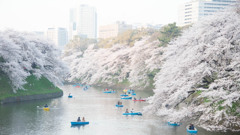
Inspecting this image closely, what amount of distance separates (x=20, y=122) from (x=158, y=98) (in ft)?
50.2

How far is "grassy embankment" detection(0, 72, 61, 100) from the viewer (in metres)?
44.8

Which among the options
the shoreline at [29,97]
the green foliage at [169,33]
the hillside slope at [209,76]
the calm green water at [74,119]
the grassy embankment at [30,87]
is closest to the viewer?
the hillside slope at [209,76]

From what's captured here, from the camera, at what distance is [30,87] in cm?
5091

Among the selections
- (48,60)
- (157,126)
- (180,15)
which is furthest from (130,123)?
(180,15)

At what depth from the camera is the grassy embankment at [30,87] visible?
147 feet

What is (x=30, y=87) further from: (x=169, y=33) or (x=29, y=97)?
(x=169, y=33)

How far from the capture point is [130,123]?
3338 cm

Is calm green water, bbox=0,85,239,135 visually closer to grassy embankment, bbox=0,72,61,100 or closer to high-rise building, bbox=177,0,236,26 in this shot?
grassy embankment, bbox=0,72,61,100

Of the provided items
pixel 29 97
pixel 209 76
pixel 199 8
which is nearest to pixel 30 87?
pixel 29 97

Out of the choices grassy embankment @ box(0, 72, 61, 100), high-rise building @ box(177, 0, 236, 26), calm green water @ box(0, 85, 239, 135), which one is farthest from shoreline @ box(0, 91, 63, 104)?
high-rise building @ box(177, 0, 236, 26)

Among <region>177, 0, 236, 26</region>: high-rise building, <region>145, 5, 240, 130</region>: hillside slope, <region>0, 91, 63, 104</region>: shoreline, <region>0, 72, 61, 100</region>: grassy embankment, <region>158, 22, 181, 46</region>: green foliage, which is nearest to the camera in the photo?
<region>145, 5, 240, 130</region>: hillside slope

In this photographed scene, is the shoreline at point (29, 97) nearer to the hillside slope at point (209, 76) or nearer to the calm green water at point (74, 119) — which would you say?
the calm green water at point (74, 119)

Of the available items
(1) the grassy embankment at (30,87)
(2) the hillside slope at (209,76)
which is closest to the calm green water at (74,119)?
(1) the grassy embankment at (30,87)

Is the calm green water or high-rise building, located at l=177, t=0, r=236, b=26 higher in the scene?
high-rise building, located at l=177, t=0, r=236, b=26
